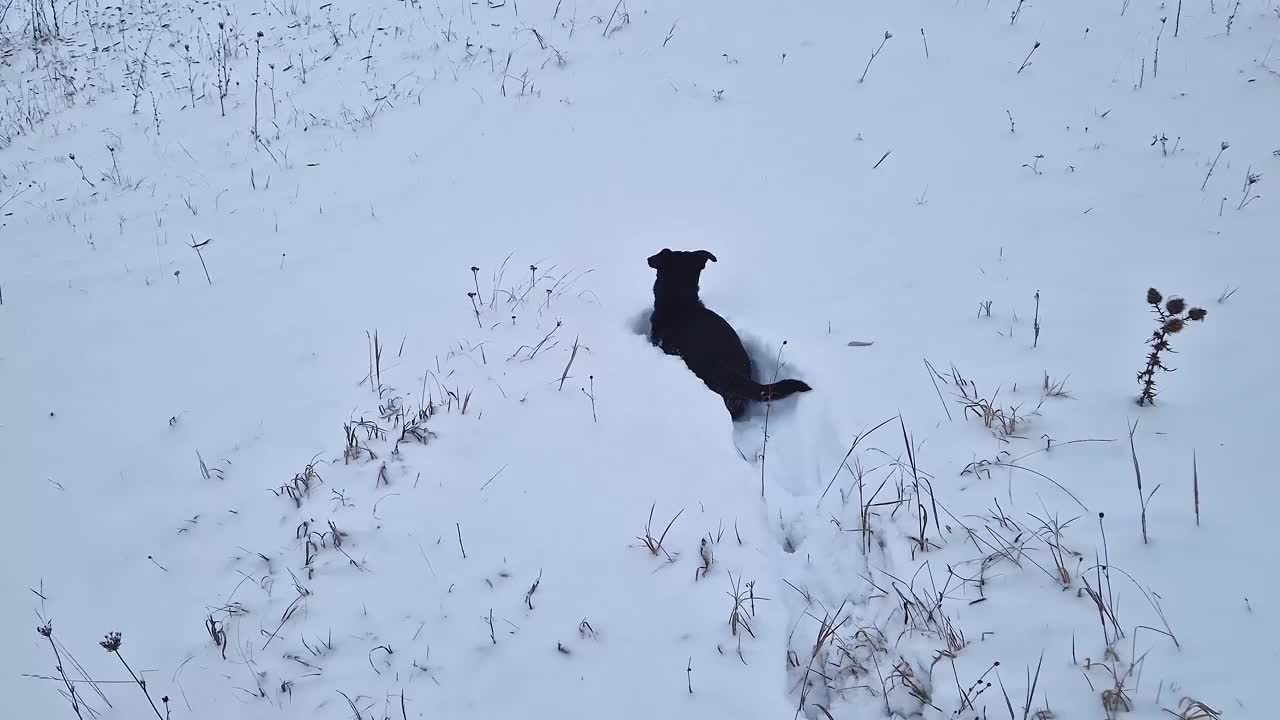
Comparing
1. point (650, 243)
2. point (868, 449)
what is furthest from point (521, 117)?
point (868, 449)

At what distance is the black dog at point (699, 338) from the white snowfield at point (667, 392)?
0.12 meters

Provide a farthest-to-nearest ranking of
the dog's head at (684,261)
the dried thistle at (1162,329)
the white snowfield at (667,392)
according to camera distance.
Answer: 1. the dog's head at (684,261)
2. the dried thistle at (1162,329)
3. the white snowfield at (667,392)

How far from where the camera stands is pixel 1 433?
3.48 metres

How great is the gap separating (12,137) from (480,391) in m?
7.18

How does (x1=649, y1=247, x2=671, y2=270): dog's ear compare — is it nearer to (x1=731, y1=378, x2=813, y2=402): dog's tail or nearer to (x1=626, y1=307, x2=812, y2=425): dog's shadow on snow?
(x1=626, y1=307, x2=812, y2=425): dog's shadow on snow

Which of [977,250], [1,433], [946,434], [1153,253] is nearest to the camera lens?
[946,434]

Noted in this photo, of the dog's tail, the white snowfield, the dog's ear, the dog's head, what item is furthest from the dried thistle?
the dog's ear

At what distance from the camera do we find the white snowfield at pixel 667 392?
232 centimetres

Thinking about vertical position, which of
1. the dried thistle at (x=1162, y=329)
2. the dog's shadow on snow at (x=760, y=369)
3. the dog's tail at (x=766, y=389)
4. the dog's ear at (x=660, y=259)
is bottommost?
the dog's shadow on snow at (x=760, y=369)

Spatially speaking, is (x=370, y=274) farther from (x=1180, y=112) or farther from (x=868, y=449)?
(x=1180, y=112)

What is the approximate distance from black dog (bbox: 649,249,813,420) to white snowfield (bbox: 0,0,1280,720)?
0.40 feet

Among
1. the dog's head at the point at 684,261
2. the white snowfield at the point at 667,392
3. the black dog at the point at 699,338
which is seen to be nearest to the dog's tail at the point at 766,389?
the black dog at the point at 699,338

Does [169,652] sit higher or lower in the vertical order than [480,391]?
lower

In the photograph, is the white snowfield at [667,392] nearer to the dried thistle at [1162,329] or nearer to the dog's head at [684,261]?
the dried thistle at [1162,329]
